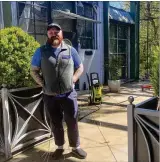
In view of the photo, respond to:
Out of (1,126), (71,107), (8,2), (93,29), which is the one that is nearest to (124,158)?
(71,107)

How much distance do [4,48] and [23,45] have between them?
24cm

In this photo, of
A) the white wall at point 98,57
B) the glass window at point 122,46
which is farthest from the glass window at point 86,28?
the glass window at point 122,46

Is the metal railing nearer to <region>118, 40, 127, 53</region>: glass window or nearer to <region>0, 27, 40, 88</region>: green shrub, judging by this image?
<region>0, 27, 40, 88</region>: green shrub

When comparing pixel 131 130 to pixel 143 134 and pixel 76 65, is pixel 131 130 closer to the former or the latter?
pixel 143 134

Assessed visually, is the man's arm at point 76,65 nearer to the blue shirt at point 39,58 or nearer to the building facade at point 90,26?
the blue shirt at point 39,58

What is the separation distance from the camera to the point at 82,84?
834cm

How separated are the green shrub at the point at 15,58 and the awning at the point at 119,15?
6874 mm

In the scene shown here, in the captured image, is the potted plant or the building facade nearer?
the building facade

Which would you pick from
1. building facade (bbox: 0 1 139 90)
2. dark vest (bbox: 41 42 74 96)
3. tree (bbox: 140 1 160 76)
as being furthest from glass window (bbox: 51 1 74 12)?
tree (bbox: 140 1 160 76)

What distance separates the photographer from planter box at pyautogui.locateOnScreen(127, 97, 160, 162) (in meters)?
1.82

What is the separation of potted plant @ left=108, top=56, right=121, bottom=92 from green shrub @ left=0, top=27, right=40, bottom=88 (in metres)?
4.87

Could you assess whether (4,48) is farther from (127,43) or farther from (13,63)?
(127,43)

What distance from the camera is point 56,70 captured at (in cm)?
274

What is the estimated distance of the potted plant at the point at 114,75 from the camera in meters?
7.85
